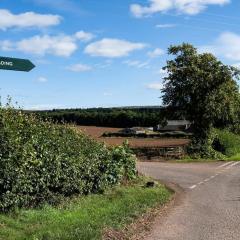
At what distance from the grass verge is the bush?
33cm

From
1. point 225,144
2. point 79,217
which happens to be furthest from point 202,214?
point 225,144

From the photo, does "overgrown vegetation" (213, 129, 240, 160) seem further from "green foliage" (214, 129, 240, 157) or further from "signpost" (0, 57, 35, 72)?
"signpost" (0, 57, 35, 72)

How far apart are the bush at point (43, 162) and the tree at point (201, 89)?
2653cm

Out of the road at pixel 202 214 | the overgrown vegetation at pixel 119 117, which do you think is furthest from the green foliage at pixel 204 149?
the overgrown vegetation at pixel 119 117

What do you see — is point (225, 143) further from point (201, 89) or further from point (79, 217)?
point (79, 217)

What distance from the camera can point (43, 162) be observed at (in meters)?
11.9

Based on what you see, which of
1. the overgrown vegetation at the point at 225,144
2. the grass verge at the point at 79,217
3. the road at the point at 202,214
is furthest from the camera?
the overgrown vegetation at the point at 225,144

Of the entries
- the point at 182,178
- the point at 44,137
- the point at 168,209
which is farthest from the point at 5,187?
the point at 182,178

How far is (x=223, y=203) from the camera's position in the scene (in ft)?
55.0

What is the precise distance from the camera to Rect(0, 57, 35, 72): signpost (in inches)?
349

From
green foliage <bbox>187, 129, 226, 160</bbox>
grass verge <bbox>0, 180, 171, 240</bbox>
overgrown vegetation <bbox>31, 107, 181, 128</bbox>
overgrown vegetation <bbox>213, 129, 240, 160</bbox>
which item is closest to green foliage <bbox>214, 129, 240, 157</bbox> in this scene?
overgrown vegetation <bbox>213, 129, 240, 160</bbox>

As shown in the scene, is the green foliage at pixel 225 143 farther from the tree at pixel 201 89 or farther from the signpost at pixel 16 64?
the signpost at pixel 16 64

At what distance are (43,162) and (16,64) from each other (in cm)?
343

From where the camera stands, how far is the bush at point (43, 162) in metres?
10.8
